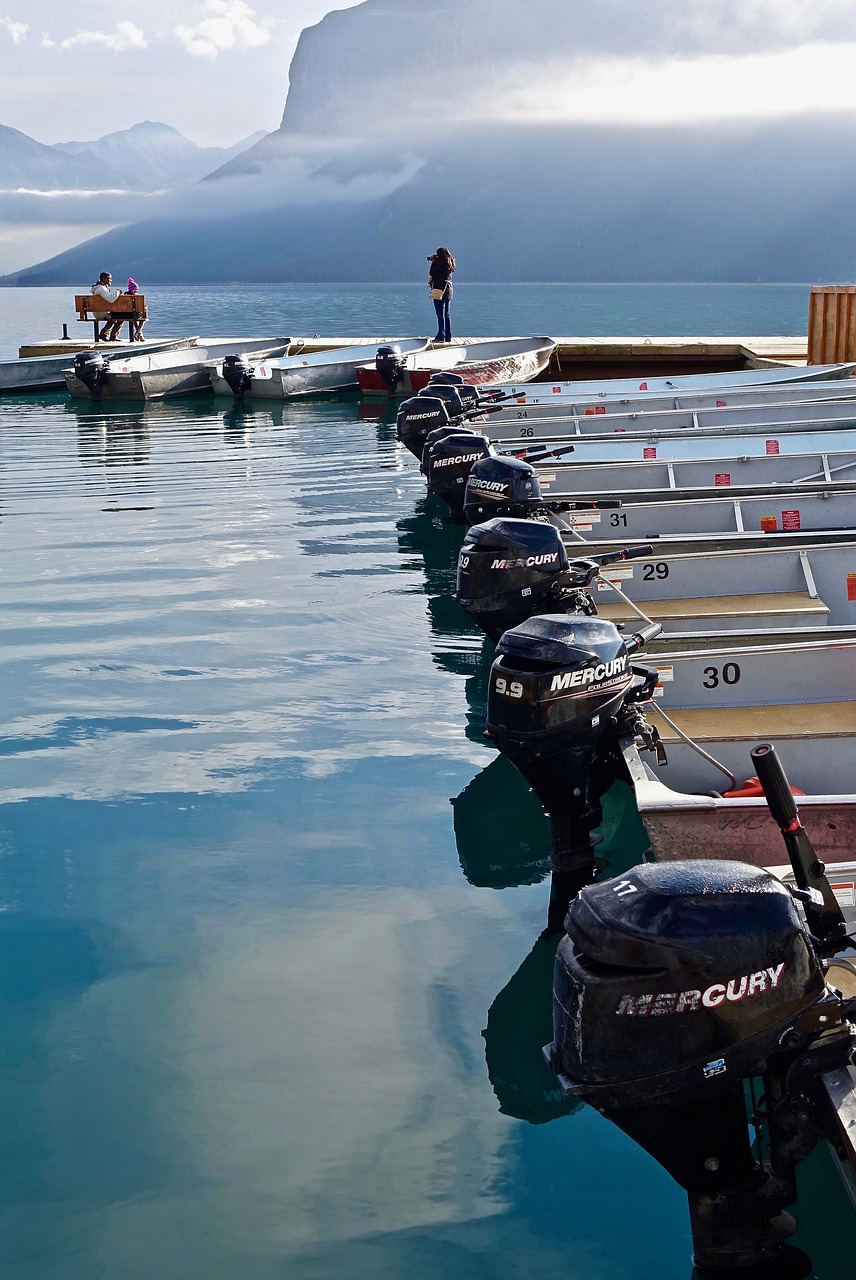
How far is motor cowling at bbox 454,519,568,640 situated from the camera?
5.32 m

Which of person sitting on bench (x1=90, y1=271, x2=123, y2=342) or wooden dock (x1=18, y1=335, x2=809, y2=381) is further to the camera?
person sitting on bench (x1=90, y1=271, x2=123, y2=342)

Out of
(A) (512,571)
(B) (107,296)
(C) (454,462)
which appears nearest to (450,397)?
(C) (454,462)

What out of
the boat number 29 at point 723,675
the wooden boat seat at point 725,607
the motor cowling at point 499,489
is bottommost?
the boat number 29 at point 723,675

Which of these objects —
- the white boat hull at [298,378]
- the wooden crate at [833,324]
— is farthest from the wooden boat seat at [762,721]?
the white boat hull at [298,378]

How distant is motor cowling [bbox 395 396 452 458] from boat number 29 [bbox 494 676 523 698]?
24.8ft

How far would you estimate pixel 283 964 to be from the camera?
13.8 feet

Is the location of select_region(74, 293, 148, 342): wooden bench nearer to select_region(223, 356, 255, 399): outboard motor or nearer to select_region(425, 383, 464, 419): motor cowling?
select_region(223, 356, 255, 399): outboard motor

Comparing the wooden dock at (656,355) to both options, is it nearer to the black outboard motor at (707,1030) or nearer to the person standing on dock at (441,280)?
the person standing on dock at (441,280)

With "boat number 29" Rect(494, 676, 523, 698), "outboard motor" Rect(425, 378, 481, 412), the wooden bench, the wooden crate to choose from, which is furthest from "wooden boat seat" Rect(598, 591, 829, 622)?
the wooden bench

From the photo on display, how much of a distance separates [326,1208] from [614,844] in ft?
6.97

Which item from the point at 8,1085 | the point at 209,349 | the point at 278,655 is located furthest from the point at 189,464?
the point at 8,1085

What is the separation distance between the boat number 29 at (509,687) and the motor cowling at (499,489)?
322 centimetres

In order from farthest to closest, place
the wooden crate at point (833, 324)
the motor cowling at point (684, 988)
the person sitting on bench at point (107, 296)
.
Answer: the person sitting on bench at point (107, 296)
the wooden crate at point (833, 324)
the motor cowling at point (684, 988)

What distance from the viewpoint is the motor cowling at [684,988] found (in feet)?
7.89
